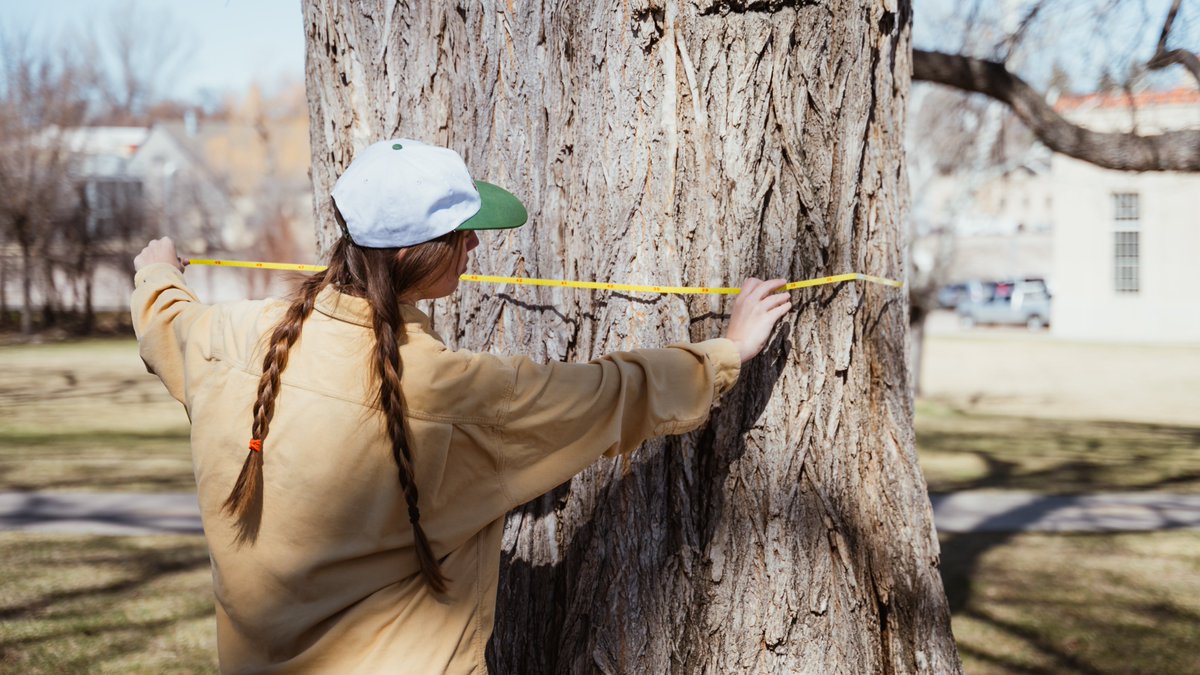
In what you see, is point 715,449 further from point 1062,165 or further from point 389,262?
point 1062,165

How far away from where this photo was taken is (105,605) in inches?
219

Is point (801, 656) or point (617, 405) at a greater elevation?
point (617, 405)

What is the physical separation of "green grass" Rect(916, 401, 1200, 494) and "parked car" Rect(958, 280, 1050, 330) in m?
22.9

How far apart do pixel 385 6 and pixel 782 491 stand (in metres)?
1.62

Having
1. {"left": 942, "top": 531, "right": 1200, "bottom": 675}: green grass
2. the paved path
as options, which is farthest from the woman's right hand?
the paved path

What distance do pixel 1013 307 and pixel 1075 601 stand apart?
33448mm

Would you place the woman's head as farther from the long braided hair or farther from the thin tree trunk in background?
the thin tree trunk in background

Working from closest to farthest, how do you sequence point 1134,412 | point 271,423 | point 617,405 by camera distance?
point 271,423
point 617,405
point 1134,412

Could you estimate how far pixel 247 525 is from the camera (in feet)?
5.92

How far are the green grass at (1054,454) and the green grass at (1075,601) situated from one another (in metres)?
2.18

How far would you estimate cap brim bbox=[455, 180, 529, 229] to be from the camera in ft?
6.09

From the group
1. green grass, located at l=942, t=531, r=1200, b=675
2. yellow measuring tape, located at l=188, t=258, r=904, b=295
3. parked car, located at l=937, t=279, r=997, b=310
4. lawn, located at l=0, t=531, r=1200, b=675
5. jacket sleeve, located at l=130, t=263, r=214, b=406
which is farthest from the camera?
parked car, located at l=937, t=279, r=997, b=310

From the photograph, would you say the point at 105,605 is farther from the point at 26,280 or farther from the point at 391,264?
the point at 26,280

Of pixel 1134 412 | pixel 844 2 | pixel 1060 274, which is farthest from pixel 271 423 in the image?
pixel 1060 274
